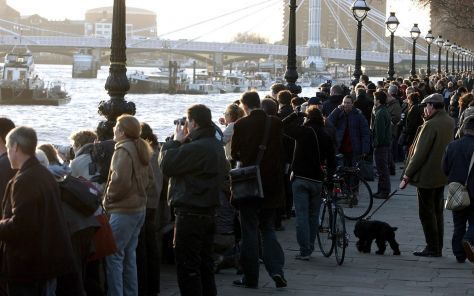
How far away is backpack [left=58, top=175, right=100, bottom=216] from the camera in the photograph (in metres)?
7.38

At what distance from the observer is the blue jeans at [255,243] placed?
32.4 ft

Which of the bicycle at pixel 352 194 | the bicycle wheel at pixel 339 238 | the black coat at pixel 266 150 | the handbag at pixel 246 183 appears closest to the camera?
the handbag at pixel 246 183

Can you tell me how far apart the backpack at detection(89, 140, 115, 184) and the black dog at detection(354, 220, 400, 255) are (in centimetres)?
421

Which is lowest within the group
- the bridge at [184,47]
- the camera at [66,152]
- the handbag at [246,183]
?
the handbag at [246,183]

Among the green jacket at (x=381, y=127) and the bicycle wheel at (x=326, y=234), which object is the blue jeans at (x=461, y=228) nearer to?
the bicycle wheel at (x=326, y=234)

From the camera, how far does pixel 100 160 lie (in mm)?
9031

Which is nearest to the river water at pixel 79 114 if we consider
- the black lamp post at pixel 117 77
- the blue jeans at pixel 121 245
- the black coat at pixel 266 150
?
the black lamp post at pixel 117 77

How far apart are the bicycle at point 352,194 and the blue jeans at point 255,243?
16.2ft

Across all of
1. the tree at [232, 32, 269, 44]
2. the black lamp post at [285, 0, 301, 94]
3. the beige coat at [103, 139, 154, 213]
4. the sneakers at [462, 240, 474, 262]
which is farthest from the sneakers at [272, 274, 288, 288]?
the tree at [232, 32, 269, 44]

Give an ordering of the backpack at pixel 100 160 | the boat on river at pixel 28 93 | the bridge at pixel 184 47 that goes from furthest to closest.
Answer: the bridge at pixel 184 47 → the boat on river at pixel 28 93 → the backpack at pixel 100 160

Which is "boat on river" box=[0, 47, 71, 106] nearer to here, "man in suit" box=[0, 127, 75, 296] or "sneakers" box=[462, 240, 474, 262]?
"sneakers" box=[462, 240, 474, 262]

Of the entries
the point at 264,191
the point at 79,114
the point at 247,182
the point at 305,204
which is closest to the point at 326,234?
the point at 305,204

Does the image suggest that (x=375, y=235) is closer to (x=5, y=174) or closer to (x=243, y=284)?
(x=243, y=284)

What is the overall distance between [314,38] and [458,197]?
12475 cm
